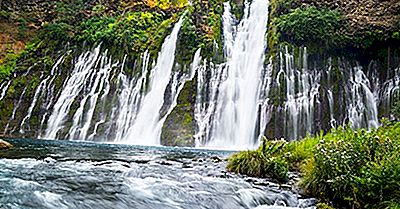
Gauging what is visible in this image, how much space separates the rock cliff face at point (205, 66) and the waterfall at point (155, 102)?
43cm

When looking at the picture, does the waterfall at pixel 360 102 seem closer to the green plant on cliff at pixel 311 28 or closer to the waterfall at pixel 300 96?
the waterfall at pixel 300 96

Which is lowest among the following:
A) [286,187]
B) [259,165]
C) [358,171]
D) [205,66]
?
[286,187]

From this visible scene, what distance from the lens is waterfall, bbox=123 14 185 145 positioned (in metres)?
21.9

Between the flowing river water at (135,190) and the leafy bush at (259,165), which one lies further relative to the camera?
the leafy bush at (259,165)

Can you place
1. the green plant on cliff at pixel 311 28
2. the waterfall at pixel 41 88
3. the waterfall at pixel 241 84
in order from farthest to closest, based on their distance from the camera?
the waterfall at pixel 41 88 → the green plant on cliff at pixel 311 28 → the waterfall at pixel 241 84

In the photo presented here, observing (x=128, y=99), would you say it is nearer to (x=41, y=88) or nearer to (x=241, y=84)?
(x=41, y=88)

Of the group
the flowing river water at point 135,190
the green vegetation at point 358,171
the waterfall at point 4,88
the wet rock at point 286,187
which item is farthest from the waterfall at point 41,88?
the green vegetation at point 358,171

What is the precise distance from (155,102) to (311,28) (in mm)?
11141

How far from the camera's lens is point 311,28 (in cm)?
2350

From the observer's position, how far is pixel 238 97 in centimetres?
2238

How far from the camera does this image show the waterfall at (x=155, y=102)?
71.8 feet

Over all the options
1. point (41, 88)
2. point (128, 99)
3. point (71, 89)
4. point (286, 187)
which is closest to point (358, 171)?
point (286, 187)

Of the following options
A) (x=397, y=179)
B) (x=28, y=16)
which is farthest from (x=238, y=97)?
(x=28, y=16)

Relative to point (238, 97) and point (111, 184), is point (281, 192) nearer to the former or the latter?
point (111, 184)
